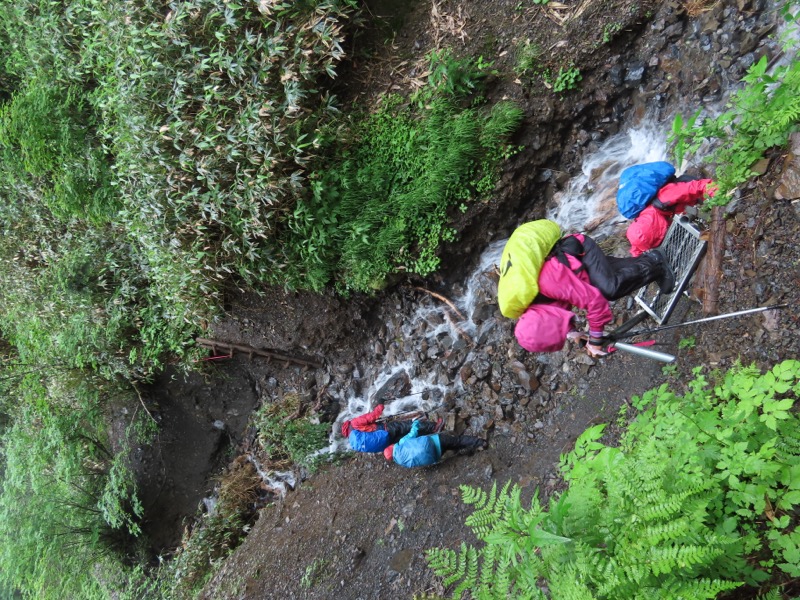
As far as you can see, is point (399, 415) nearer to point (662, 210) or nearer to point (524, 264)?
point (524, 264)

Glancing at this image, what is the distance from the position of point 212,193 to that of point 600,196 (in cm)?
501

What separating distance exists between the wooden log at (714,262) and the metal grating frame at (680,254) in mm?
85

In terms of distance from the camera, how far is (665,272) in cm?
451

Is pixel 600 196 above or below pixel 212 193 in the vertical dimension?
below

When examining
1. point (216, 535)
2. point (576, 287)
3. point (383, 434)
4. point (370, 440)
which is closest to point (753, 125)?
point (576, 287)

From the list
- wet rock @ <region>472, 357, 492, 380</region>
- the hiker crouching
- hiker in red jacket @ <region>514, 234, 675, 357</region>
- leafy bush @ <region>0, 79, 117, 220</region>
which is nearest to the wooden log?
hiker in red jacket @ <region>514, 234, 675, 357</region>

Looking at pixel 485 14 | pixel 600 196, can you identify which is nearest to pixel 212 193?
pixel 485 14

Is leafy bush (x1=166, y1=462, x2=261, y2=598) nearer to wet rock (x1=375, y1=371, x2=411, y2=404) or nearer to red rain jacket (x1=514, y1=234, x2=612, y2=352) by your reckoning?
wet rock (x1=375, y1=371, x2=411, y2=404)

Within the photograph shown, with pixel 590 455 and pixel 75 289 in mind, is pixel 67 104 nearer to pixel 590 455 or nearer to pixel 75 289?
pixel 75 289

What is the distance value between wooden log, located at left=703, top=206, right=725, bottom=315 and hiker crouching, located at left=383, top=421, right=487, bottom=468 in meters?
3.13

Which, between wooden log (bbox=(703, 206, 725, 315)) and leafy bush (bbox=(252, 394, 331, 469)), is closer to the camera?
wooden log (bbox=(703, 206, 725, 315))

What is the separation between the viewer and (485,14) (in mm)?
5887

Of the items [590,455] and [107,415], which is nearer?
[590,455]

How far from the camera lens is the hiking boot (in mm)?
4500
